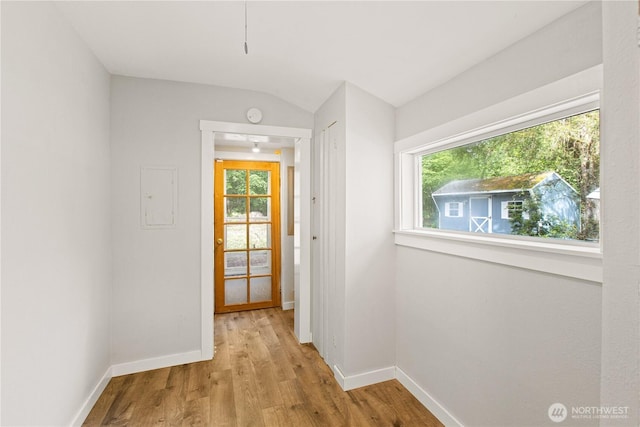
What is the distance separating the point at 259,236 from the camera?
3840mm

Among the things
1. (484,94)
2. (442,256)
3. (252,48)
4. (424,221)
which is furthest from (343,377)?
(252,48)

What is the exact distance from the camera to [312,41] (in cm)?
180

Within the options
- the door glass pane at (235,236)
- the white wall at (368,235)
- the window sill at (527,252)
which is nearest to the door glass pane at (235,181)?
the door glass pane at (235,236)

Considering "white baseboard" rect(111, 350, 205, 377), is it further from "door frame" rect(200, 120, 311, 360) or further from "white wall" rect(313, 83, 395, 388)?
"white wall" rect(313, 83, 395, 388)

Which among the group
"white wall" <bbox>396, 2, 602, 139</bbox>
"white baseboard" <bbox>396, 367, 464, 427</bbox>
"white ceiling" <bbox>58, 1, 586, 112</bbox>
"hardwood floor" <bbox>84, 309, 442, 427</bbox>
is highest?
"white ceiling" <bbox>58, 1, 586, 112</bbox>

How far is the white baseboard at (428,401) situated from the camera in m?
1.77

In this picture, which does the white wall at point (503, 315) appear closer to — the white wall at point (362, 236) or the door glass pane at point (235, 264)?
the white wall at point (362, 236)

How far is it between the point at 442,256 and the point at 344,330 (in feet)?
3.00

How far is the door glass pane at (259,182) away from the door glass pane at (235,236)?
0.50 metres

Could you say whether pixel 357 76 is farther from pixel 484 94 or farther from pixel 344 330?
pixel 344 330

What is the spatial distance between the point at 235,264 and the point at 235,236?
0.36 m

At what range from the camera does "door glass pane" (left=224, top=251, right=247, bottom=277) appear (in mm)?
3711

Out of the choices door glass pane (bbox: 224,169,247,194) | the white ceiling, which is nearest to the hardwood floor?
door glass pane (bbox: 224,169,247,194)

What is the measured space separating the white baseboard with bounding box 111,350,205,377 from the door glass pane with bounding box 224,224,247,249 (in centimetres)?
143
